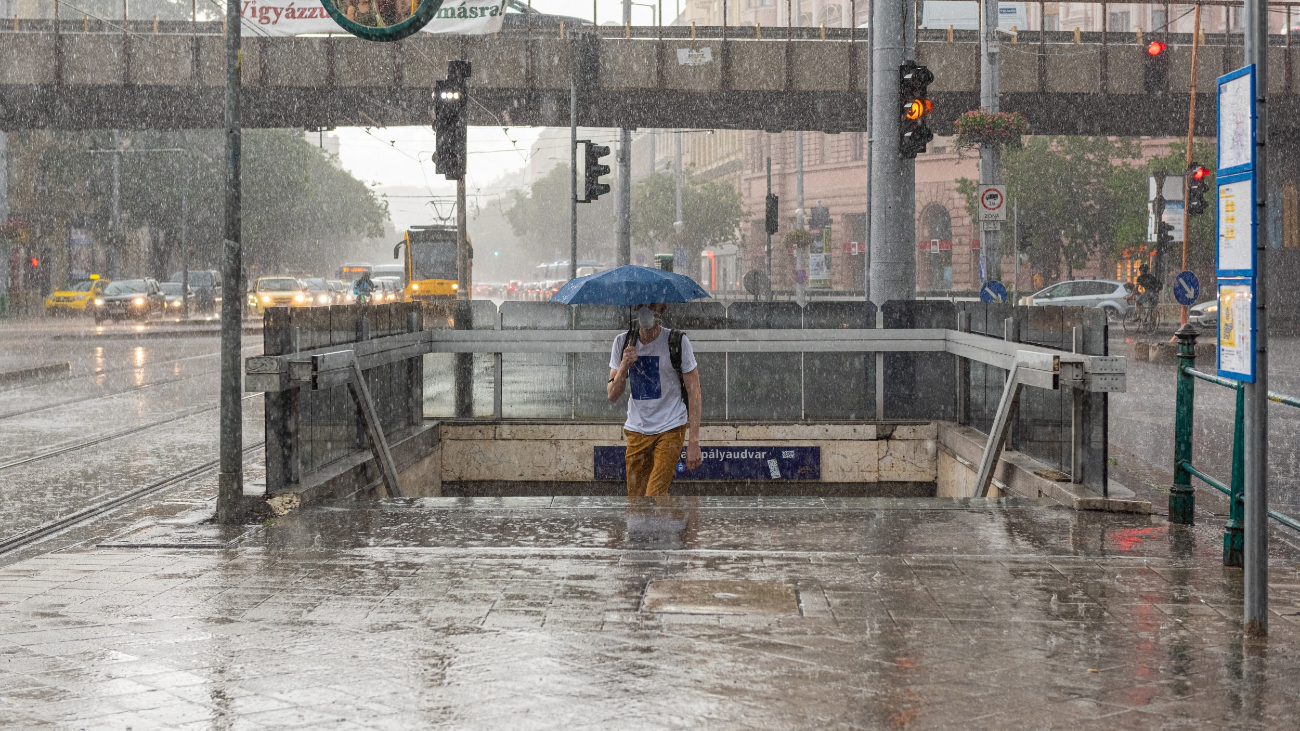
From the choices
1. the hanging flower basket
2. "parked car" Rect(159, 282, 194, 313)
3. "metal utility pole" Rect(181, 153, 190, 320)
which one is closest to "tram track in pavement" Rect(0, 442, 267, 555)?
the hanging flower basket

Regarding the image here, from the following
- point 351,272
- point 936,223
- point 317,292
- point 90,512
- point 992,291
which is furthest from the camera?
point 351,272

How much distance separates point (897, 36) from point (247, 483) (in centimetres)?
842

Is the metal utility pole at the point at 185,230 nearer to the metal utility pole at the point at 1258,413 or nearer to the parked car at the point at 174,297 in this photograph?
the parked car at the point at 174,297

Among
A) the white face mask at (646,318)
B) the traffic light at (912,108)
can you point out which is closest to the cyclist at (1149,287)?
the traffic light at (912,108)

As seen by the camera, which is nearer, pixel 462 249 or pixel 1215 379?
pixel 1215 379

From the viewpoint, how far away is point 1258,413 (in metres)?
5.38

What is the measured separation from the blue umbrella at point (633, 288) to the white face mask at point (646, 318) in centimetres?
111

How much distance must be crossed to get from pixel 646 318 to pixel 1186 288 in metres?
19.1

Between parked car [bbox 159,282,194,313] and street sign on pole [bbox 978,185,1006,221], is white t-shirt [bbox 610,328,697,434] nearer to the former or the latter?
street sign on pole [bbox 978,185,1006,221]

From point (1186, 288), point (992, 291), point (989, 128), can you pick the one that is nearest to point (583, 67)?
point (989, 128)

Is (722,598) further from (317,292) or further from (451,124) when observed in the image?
(317,292)

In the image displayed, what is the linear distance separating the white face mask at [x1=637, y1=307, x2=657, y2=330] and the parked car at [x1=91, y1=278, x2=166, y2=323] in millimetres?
37041

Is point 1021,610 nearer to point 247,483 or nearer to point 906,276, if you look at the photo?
point 247,483

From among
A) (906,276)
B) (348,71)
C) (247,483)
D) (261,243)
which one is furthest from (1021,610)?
(261,243)
